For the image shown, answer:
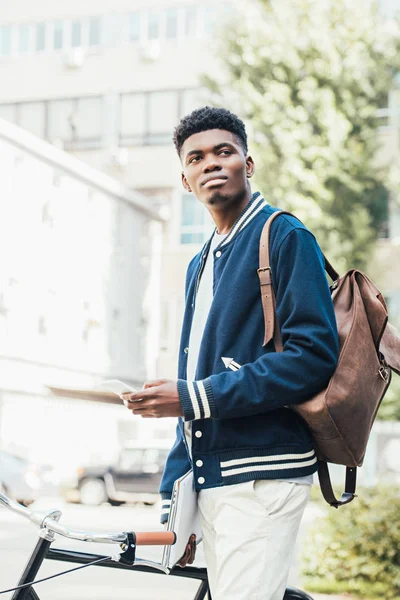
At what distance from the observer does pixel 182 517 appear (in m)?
2.15

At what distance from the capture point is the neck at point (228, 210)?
2282 millimetres

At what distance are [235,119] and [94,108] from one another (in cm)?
3251

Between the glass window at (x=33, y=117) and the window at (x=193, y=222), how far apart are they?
5955mm

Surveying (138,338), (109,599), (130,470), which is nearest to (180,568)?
(109,599)

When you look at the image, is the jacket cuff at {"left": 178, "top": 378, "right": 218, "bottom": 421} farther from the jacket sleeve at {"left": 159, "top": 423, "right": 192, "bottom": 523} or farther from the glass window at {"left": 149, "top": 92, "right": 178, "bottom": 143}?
the glass window at {"left": 149, "top": 92, "right": 178, "bottom": 143}

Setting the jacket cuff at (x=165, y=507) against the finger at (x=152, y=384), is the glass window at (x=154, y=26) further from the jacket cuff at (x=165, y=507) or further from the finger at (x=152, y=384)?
the finger at (x=152, y=384)

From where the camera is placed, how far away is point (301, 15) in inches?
853

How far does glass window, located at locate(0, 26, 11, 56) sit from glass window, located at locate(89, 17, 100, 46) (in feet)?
10.5

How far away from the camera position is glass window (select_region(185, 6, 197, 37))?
33.0 m

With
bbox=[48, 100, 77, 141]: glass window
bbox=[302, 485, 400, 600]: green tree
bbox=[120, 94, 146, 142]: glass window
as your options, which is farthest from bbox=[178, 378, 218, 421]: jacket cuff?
bbox=[48, 100, 77, 141]: glass window

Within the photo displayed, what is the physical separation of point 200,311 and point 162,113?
3129 centimetres

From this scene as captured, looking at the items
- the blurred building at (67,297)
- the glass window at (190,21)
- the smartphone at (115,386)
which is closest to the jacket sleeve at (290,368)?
the smartphone at (115,386)

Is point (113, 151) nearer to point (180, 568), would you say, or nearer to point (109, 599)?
point (109, 599)

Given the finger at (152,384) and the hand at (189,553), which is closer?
the finger at (152,384)
